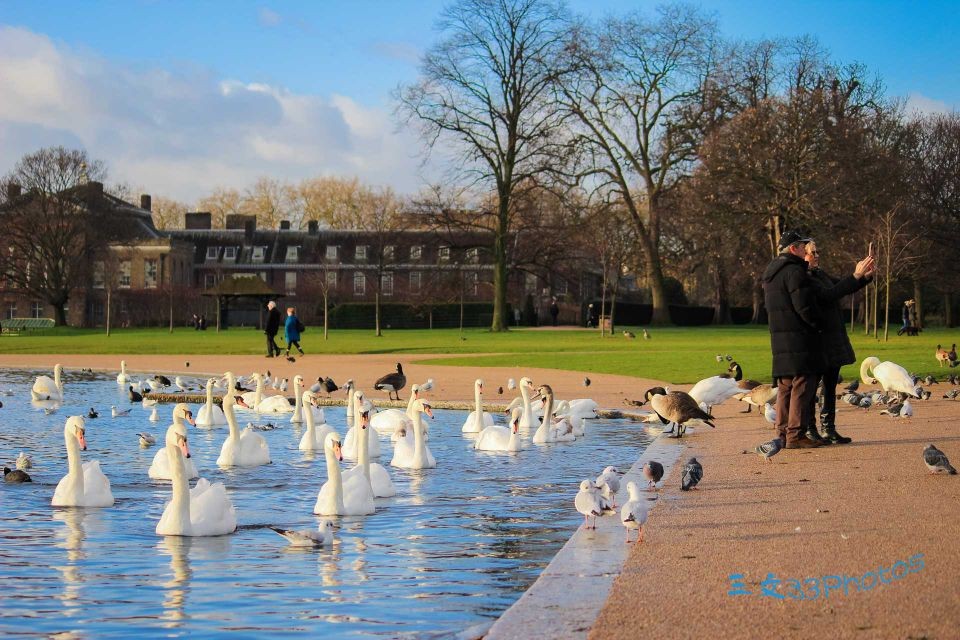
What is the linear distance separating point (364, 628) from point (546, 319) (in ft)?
233

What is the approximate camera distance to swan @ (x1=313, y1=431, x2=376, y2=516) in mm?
9453

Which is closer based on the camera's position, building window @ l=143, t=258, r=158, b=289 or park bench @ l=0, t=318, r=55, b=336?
park bench @ l=0, t=318, r=55, b=336

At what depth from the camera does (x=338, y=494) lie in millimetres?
9477

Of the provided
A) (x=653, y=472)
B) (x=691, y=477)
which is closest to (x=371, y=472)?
(x=653, y=472)

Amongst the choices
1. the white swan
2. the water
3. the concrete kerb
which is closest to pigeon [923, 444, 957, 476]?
the concrete kerb

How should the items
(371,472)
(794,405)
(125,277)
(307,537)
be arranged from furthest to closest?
(125,277) → (794,405) → (371,472) → (307,537)

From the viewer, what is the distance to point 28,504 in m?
10.1

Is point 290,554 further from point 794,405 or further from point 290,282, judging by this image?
point 290,282

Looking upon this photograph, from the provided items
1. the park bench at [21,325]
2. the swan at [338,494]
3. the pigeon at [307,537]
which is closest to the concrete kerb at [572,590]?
the pigeon at [307,537]

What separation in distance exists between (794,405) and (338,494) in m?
4.81

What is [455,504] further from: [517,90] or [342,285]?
[342,285]

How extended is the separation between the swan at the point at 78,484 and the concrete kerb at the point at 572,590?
4.19m

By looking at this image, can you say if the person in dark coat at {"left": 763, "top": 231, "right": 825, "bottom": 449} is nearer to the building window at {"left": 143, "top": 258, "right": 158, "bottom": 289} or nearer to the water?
the water

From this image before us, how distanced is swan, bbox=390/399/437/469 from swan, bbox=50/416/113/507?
126 inches
